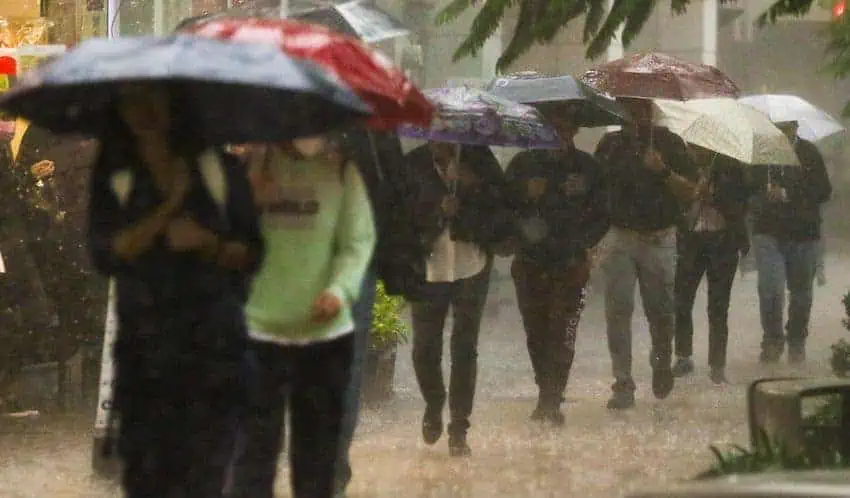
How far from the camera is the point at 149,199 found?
4234 mm

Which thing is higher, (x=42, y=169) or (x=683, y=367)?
(x=42, y=169)

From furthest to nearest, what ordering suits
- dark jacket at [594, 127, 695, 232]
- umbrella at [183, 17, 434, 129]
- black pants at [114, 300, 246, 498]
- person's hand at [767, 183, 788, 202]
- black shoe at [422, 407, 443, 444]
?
1. person's hand at [767, 183, 788, 202]
2. dark jacket at [594, 127, 695, 232]
3. black shoe at [422, 407, 443, 444]
4. umbrella at [183, 17, 434, 129]
5. black pants at [114, 300, 246, 498]

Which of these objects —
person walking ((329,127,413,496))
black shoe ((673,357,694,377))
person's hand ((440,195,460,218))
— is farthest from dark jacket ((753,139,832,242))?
person walking ((329,127,413,496))

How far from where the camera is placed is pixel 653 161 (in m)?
8.40

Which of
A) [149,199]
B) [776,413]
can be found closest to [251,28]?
[149,199]

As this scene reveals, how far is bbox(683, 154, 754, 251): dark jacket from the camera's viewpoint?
29.7 ft

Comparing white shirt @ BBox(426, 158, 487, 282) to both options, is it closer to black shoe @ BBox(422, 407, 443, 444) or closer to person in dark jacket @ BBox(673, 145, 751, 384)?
black shoe @ BBox(422, 407, 443, 444)

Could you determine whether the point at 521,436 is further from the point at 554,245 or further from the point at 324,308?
the point at 324,308

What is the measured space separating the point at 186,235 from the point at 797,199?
21.9ft

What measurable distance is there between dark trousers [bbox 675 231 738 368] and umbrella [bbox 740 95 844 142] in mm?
1142

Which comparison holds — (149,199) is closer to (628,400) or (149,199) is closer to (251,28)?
(251,28)

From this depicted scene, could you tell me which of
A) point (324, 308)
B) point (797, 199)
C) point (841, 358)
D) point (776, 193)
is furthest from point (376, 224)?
point (797, 199)

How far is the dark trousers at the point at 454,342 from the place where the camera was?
699 cm

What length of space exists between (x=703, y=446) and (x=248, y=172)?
3.49 meters
